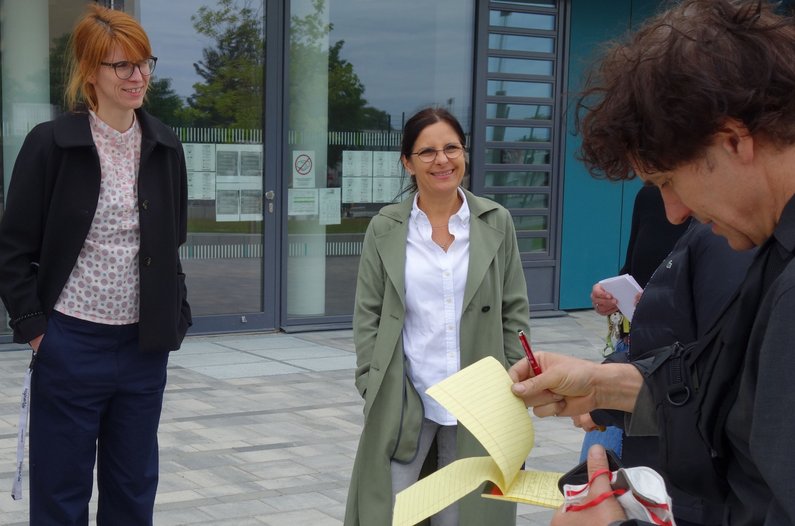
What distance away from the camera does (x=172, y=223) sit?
12.9 feet

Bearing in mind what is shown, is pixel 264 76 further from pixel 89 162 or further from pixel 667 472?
pixel 667 472

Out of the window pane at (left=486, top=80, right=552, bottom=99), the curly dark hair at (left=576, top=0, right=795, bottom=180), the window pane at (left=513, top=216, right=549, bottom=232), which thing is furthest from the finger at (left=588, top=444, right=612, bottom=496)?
the window pane at (left=513, top=216, right=549, bottom=232)

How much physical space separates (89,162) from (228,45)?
6396 mm

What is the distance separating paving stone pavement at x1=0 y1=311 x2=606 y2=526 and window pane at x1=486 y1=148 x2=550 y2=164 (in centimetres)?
239

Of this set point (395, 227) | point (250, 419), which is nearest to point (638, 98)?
point (395, 227)

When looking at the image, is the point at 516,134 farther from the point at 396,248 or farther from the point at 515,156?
the point at 396,248

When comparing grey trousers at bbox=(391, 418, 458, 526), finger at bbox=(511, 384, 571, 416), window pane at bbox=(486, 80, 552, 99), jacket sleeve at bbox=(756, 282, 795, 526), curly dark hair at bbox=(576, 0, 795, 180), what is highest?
window pane at bbox=(486, 80, 552, 99)

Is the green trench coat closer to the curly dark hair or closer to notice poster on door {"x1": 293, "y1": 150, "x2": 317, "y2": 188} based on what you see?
the curly dark hair

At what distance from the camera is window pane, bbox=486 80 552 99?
11.5m

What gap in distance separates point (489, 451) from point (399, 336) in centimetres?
198

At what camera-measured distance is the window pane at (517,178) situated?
38.4 ft

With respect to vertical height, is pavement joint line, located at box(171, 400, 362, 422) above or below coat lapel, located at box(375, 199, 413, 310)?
below

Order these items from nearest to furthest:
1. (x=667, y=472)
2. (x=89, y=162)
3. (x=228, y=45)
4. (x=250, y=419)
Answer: (x=667, y=472) → (x=89, y=162) → (x=250, y=419) → (x=228, y=45)

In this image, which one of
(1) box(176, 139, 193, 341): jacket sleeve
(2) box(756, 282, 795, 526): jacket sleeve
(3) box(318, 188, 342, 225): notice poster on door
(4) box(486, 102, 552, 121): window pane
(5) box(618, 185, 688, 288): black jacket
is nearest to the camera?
(2) box(756, 282, 795, 526): jacket sleeve
